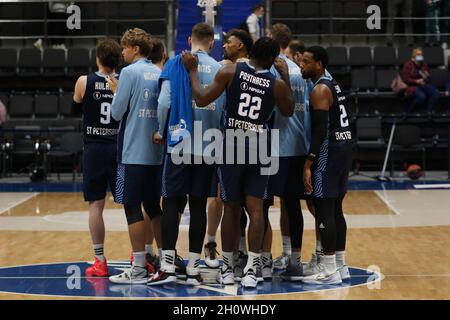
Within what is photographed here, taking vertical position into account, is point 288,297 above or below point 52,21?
below

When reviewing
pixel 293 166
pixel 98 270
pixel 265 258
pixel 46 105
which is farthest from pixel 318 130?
pixel 46 105

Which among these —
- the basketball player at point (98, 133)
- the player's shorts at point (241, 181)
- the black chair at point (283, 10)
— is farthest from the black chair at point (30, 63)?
the player's shorts at point (241, 181)

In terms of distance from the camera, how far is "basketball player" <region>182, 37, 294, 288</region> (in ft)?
22.7

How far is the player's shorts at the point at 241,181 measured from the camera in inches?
275

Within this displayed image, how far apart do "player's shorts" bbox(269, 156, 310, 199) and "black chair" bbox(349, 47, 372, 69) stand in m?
11.4

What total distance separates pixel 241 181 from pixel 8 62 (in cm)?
1298

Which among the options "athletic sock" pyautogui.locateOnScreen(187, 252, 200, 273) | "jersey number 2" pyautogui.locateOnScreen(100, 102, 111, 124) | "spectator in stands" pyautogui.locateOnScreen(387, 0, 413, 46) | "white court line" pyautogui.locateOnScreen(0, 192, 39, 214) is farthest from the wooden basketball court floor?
"spectator in stands" pyautogui.locateOnScreen(387, 0, 413, 46)

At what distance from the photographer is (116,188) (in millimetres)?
7238

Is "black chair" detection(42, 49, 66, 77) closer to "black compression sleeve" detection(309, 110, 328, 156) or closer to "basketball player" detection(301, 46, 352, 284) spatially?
"basketball player" detection(301, 46, 352, 284)

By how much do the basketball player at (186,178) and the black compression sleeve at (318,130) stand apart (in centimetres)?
80

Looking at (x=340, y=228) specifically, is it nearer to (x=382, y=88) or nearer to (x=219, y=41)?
(x=219, y=41)

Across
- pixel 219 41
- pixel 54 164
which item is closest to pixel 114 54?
pixel 219 41

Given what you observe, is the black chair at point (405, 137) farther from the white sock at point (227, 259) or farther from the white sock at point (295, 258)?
the white sock at point (227, 259)

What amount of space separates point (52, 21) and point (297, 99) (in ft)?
42.4
